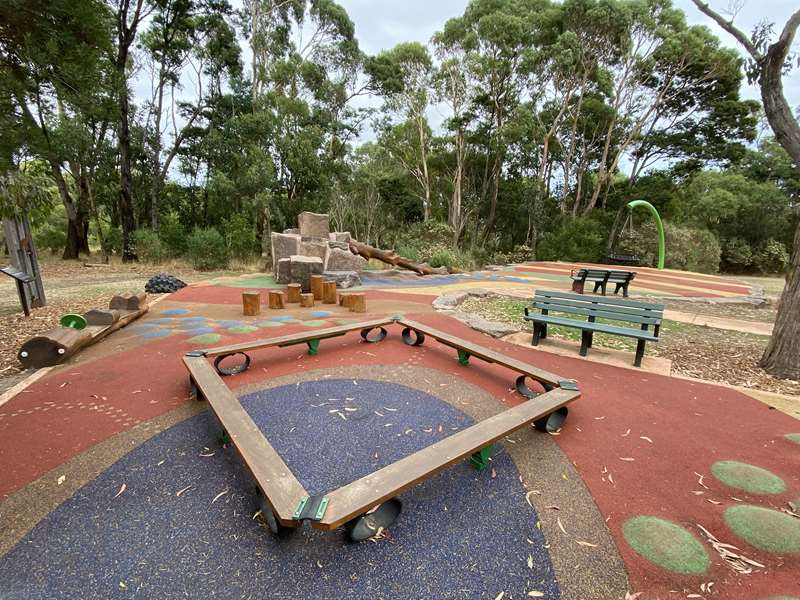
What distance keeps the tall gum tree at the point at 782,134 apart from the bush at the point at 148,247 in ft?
48.7

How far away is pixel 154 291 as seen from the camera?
23.5ft

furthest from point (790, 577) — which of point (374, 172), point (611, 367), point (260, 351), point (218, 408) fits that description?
point (374, 172)

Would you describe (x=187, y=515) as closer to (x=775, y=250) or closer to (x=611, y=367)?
(x=611, y=367)

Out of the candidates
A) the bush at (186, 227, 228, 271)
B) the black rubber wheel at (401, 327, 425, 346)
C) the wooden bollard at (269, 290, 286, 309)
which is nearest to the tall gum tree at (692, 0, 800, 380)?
the black rubber wheel at (401, 327, 425, 346)

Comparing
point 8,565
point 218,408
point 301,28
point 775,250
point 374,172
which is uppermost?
point 301,28

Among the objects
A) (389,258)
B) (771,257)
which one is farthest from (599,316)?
(771,257)

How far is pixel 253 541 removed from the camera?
1.56m

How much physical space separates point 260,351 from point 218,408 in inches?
71.9

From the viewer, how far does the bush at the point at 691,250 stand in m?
16.1

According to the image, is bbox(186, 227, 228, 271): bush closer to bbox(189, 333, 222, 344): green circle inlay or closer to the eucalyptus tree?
the eucalyptus tree

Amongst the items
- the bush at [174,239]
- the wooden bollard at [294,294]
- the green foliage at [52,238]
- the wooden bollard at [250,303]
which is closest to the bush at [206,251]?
the bush at [174,239]

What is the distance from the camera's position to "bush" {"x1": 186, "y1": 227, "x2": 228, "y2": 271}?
11.3 metres

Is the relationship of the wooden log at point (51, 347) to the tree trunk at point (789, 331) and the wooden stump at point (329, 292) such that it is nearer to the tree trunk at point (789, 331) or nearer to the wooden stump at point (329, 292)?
the wooden stump at point (329, 292)

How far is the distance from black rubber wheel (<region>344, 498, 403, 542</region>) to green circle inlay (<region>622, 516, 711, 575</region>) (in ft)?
3.51
